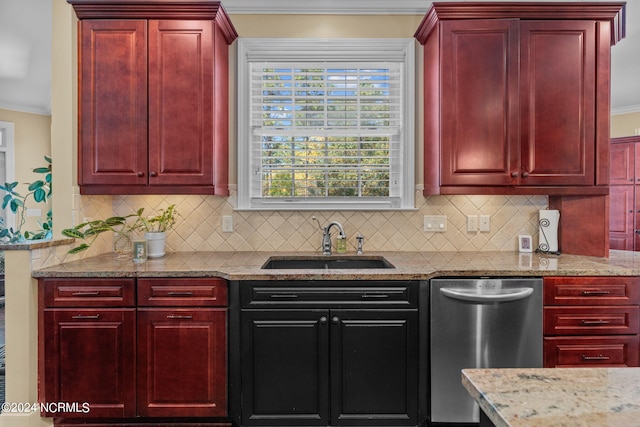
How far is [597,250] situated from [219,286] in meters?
2.42

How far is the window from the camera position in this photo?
279 centimetres

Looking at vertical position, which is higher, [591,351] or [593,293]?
[593,293]

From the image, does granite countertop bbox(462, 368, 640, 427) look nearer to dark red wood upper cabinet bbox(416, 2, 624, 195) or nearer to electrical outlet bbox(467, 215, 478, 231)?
dark red wood upper cabinet bbox(416, 2, 624, 195)

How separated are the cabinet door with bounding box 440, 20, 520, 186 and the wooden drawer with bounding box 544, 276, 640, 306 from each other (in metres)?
0.68

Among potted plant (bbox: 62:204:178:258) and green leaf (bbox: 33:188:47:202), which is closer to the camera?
potted plant (bbox: 62:204:178:258)

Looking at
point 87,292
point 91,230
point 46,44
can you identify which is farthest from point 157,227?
point 46,44

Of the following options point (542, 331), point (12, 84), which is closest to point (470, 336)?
point (542, 331)

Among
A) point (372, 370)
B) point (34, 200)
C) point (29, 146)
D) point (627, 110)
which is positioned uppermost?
point (627, 110)

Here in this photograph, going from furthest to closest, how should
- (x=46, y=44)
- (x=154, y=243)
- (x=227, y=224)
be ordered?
(x=46, y=44) → (x=227, y=224) → (x=154, y=243)

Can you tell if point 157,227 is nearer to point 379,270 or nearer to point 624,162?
point 379,270

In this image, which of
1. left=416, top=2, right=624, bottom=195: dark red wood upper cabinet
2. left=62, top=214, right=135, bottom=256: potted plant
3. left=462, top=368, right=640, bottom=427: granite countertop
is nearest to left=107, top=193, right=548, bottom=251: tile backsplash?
left=62, top=214, right=135, bottom=256: potted plant

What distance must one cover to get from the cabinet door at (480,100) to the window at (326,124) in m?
0.42

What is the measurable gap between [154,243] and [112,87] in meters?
1.03

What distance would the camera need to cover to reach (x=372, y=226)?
2807mm
